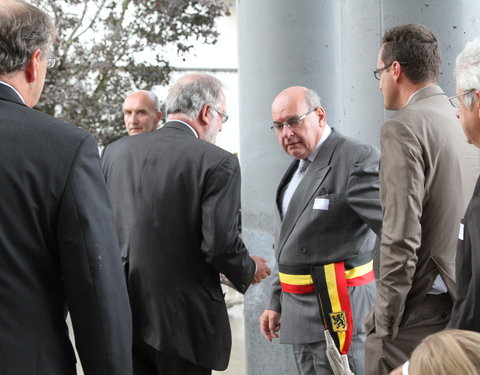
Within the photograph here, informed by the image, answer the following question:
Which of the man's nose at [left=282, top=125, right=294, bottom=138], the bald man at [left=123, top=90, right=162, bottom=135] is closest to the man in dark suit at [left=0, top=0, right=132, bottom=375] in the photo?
the man's nose at [left=282, top=125, right=294, bottom=138]

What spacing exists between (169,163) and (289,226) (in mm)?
668

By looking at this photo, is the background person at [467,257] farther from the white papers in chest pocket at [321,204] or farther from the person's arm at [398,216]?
the white papers in chest pocket at [321,204]

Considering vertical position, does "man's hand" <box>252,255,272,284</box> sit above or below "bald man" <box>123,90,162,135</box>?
below

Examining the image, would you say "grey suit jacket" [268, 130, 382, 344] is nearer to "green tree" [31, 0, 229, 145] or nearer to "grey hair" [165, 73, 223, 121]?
"grey hair" [165, 73, 223, 121]

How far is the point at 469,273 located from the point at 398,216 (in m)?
0.63

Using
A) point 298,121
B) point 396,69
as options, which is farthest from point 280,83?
point 396,69

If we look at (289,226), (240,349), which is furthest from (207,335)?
(240,349)

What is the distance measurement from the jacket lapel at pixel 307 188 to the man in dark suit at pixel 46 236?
1.56 m

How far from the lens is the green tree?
31.4 ft

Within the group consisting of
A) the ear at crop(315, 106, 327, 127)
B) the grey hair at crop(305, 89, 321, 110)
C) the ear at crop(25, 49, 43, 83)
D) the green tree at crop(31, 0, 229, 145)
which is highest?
the green tree at crop(31, 0, 229, 145)

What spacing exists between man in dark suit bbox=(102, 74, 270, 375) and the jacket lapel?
28cm

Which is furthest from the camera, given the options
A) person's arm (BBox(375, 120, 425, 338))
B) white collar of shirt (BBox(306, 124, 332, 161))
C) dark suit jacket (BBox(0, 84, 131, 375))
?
white collar of shirt (BBox(306, 124, 332, 161))

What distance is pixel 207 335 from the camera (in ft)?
11.6

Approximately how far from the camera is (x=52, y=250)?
222 cm
